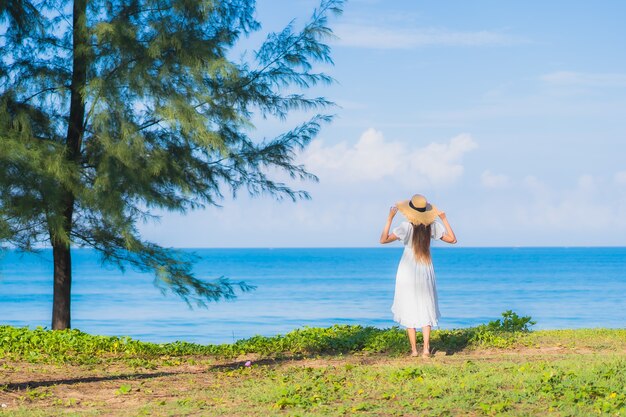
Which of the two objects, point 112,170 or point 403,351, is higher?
point 112,170

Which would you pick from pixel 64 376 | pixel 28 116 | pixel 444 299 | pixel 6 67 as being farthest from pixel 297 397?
pixel 444 299

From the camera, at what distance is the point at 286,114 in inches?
515

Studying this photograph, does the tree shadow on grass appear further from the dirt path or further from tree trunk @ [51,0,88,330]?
tree trunk @ [51,0,88,330]

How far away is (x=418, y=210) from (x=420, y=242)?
399mm

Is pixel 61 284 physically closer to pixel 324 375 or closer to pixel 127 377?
pixel 127 377

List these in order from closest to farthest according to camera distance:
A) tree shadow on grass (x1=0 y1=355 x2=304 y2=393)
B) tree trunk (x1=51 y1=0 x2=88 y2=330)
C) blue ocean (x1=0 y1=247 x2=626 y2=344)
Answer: tree shadow on grass (x1=0 y1=355 x2=304 y2=393)
tree trunk (x1=51 y1=0 x2=88 y2=330)
blue ocean (x1=0 y1=247 x2=626 y2=344)

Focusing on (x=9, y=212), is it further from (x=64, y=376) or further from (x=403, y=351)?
(x=403, y=351)

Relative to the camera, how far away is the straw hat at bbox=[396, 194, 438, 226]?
33.8 ft

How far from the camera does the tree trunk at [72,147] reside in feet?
40.2

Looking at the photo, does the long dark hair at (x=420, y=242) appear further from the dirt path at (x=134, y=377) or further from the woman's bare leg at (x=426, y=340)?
the dirt path at (x=134, y=377)

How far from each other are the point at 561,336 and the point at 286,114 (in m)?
5.51

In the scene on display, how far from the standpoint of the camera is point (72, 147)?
13.0 m

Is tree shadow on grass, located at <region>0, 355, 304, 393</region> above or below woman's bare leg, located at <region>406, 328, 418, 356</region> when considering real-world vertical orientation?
below

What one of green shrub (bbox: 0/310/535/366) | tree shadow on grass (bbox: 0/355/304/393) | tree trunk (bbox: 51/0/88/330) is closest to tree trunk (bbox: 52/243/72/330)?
tree trunk (bbox: 51/0/88/330)
